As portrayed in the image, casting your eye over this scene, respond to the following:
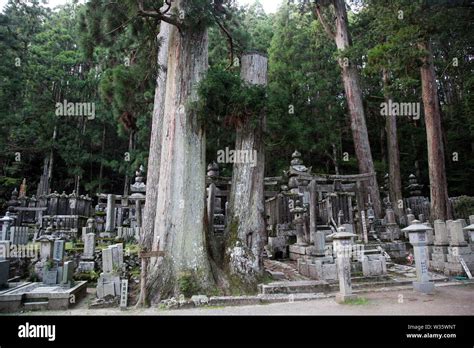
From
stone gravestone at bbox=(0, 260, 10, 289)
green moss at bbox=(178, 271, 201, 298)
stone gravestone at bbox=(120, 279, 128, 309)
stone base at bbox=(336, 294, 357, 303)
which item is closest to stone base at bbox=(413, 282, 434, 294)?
stone base at bbox=(336, 294, 357, 303)

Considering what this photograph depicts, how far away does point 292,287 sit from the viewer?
6.20 m

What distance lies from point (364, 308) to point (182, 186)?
3.90 meters

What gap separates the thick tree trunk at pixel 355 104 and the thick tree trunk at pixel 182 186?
30.1ft

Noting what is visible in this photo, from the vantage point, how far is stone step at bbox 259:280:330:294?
6.02 m

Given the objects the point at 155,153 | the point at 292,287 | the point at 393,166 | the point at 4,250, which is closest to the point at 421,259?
the point at 292,287

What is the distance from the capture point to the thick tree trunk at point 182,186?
19.4 feet

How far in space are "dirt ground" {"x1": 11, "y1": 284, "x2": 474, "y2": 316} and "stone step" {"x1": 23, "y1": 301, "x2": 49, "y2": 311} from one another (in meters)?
0.15

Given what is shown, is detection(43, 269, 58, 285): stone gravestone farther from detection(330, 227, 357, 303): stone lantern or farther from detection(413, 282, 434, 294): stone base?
detection(413, 282, 434, 294): stone base

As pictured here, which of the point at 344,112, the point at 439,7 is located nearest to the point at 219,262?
the point at 439,7

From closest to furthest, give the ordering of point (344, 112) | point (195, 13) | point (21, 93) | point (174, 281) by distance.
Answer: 1. point (174, 281)
2. point (195, 13)
3. point (344, 112)
4. point (21, 93)
